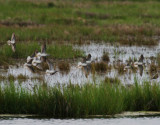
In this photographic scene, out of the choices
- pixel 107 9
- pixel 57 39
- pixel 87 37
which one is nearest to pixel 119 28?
pixel 87 37

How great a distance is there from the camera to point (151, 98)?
13.7 metres

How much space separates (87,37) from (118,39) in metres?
2.34

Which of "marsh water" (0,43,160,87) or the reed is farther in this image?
the reed

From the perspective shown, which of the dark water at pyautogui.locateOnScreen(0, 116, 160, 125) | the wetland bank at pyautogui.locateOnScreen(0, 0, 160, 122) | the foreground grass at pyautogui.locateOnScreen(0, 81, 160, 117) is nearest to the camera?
the dark water at pyautogui.locateOnScreen(0, 116, 160, 125)

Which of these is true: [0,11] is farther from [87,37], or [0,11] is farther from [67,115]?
[67,115]

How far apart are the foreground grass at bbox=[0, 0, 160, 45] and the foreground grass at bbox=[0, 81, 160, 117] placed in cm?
1694

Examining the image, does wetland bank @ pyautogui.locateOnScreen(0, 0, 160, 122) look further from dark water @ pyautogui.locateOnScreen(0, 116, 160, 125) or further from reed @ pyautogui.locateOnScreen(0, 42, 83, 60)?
dark water @ pyautogui.locateOnScreen(0, 116, 160, 125)

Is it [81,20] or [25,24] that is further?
[81,20]

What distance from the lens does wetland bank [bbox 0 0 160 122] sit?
1298 centimetres

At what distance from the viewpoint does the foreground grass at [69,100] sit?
41.9 feet

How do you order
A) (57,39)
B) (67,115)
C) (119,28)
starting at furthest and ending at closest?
(119,28) → (57,39) → (67,115)

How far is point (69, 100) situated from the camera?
1275 centimetres

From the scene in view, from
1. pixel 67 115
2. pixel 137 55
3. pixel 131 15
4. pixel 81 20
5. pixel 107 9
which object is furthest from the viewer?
pixel 107 9

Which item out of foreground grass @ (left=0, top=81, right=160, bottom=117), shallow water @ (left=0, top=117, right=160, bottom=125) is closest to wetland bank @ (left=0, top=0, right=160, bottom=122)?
foreground grass @ (left=0, top=81, right=160, bottom=117)
